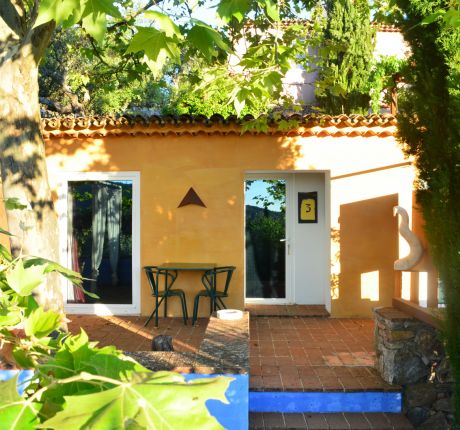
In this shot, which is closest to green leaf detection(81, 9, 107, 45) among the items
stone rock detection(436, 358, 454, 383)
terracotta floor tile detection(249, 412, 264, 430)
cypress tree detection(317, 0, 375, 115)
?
terracotta floor tile detection(249, 412, 264, 430)

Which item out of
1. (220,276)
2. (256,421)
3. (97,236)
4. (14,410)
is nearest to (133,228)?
(97,236)

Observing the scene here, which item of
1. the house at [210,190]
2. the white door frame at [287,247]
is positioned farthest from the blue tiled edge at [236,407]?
the white door frame at [287,247]

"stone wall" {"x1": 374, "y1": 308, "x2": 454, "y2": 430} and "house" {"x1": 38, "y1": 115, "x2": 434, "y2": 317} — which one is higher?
"house" {"x1": 38, "y1": 115, "x2": 434, "y2": 317}

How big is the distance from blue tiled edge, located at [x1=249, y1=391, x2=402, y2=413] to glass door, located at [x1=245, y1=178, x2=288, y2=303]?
4233 mm

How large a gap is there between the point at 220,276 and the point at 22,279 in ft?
24.4

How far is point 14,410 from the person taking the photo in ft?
1.95

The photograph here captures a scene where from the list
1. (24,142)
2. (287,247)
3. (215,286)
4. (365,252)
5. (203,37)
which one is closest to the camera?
(203,37)

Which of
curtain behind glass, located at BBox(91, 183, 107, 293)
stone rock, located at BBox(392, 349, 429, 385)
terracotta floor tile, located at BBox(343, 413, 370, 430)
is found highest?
curtain behind glass, located at BBox(91, 183, 107, 293)

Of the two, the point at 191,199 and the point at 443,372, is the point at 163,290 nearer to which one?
the point at 191,199

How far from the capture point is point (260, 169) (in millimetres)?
8141

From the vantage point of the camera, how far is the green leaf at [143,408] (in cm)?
50

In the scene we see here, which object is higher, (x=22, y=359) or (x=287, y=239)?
(x=22, y=359)

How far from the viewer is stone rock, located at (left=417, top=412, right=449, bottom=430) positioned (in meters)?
4.35

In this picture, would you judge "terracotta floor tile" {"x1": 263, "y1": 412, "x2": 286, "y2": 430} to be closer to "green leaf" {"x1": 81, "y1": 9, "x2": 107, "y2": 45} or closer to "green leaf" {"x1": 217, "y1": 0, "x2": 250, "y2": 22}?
"green leaf" {"x1": 217, "y1": 0, "x2": 250, "y2": 22}
